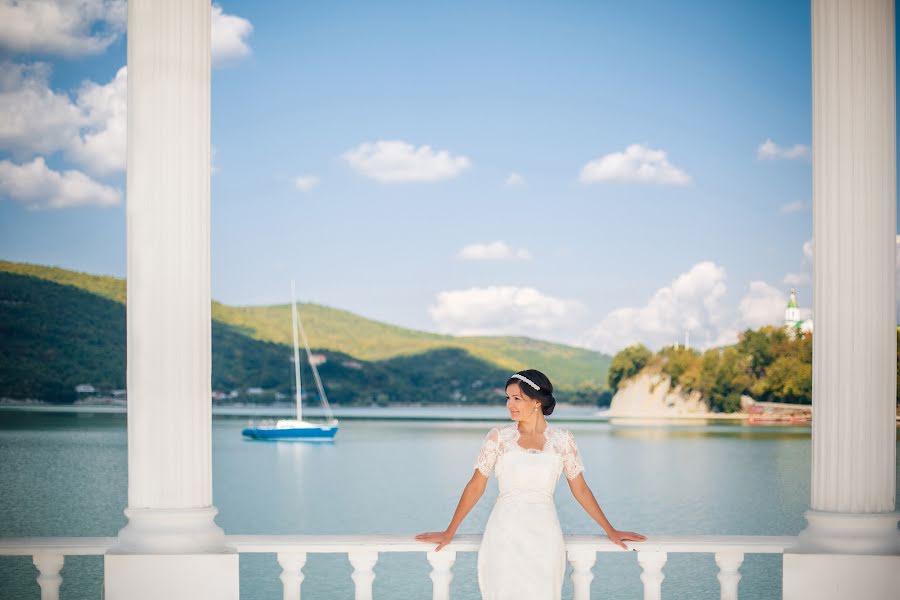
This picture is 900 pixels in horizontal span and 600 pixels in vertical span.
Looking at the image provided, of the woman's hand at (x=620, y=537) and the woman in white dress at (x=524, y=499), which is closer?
the woman in white dress at (x=524, y=499)

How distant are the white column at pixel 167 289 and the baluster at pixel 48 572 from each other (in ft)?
1.32

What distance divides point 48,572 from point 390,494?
41.9 metres

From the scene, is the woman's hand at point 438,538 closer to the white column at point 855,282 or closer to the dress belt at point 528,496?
the dress belt at point 528,496

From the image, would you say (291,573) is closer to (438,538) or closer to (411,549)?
(411,549)

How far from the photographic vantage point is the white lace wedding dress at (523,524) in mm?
5246

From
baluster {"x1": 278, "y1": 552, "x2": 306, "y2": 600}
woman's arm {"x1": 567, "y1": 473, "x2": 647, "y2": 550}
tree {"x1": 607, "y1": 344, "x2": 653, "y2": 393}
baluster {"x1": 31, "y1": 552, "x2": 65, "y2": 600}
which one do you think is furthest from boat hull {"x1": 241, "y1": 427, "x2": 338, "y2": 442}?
woman's arm {"x1": 567, "y1": 473, "x2": 647, "y2": 550}

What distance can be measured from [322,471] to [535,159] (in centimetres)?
3713

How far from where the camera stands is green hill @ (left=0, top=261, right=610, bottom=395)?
8731cm

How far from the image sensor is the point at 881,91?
546 cm

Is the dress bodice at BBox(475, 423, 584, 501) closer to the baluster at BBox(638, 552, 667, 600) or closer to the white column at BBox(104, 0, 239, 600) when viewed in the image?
the baluster at BBox(638, 552, 667, 600)

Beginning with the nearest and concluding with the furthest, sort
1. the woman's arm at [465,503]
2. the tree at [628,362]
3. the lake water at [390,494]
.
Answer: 1. the woman's arm at [465,503]
2. the lake water at [390,494]
3. the tree at [628,362]

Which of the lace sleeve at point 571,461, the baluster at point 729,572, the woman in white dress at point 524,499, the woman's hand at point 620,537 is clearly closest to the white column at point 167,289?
the woman in white dress at point 524,499

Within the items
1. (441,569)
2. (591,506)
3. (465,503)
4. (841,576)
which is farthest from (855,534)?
(441,569)

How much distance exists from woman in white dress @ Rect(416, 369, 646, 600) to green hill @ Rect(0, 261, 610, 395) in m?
79.8
